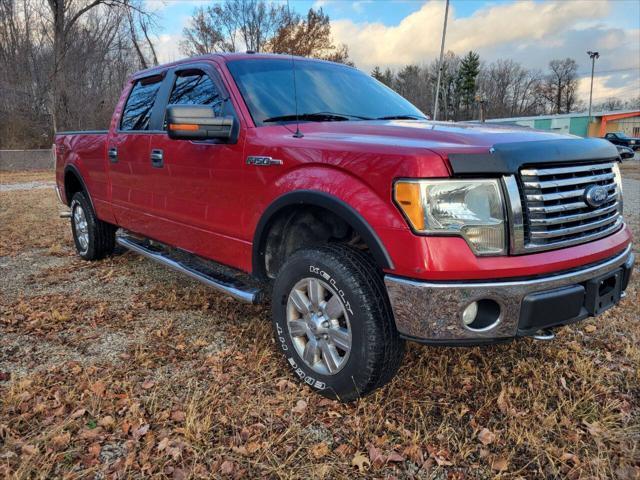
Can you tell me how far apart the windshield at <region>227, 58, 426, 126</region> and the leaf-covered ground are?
5.14 ft

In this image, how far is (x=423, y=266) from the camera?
2.11 m

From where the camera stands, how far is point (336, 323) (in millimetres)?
2572

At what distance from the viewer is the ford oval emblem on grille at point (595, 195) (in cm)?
239

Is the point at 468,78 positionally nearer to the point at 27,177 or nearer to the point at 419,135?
the point at 27,177

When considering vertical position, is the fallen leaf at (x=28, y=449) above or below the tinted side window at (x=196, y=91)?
below

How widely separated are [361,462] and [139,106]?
3605 millimetres

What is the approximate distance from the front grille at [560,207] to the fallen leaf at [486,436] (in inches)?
36.9

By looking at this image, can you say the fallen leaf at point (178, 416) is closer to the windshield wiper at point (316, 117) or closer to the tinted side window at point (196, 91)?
the windshield wiper at point (316, 117)

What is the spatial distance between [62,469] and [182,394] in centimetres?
72

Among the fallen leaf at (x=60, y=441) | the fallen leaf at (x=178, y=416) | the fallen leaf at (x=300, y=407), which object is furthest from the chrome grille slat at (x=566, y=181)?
the fallen leaf at (x=60, y=441)

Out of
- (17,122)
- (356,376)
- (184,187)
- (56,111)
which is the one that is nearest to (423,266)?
(356,376)

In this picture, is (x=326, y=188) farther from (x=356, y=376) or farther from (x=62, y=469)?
(x=62, y=469)

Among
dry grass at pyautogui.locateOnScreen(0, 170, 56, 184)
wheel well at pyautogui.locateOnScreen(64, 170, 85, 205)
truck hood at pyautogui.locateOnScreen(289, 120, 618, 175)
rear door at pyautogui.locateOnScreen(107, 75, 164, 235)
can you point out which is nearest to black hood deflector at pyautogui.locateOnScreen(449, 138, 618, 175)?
truck hood at pyautogui.locateOnScreen(289, 120, 618, 175)

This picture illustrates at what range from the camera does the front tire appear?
5336 millimetres
